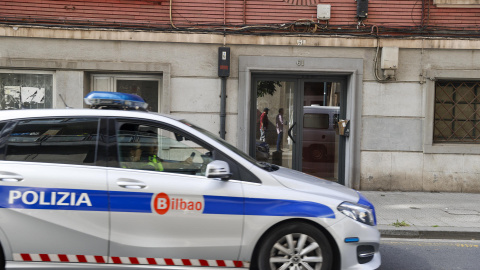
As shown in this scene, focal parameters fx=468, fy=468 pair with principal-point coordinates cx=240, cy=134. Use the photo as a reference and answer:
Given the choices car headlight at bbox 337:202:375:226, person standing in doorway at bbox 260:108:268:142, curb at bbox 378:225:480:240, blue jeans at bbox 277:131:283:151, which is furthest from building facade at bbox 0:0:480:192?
car headlight at bbox 337:202:375:226

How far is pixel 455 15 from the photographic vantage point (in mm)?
10016

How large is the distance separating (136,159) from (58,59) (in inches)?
247

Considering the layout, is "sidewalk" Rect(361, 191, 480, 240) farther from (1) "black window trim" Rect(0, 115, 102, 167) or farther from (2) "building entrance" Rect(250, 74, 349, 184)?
(1) "black window trim" Rect(0, 115, 102, 167)

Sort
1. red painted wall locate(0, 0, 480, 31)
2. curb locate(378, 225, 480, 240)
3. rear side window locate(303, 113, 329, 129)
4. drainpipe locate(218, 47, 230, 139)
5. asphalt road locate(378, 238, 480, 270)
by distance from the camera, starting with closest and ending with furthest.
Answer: asphalt road locate(378, 238, 480, 270), curb locate(378, 225, 480, 240), drainpipe locate(218, 47, 230, 139), red painted wall locate(0, 0, 480, 31), rear side window locate(303, 113, 329, 129)

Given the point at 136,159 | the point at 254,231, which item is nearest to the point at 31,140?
the point at 136,159

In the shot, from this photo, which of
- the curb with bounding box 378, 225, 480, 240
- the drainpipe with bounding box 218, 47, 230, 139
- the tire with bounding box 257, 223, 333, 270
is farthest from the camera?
the drainpipe with bounding box 218, 47, 230, 139

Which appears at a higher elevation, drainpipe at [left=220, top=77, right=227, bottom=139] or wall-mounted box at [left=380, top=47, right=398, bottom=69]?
wall-mounted box at [left=380, top=47, right=398, bottom=69]

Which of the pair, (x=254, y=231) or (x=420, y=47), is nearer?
(x=254, y=231)

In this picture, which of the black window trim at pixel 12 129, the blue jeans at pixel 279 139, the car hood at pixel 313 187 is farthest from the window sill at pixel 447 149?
the black window trim at pixel 12 129

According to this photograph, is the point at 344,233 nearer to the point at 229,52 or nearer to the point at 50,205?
the point at 50,205

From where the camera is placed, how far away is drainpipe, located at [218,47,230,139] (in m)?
9.68

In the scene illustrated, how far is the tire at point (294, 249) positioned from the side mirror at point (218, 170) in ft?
2.21

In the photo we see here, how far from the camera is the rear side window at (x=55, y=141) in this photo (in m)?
4.26

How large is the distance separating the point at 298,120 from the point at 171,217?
6576 millimetres
